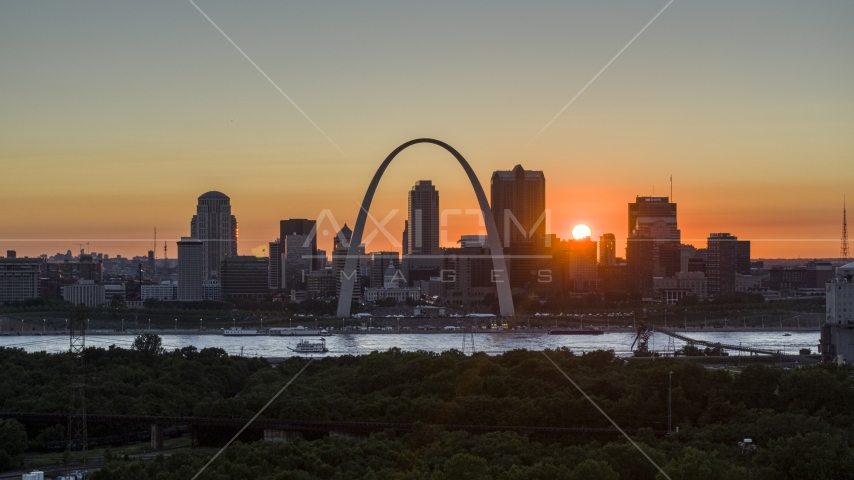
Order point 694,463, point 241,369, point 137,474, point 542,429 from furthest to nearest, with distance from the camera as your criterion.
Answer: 1. point 241,369
2. point 542,429
3. point 137,474
4. point 694,463

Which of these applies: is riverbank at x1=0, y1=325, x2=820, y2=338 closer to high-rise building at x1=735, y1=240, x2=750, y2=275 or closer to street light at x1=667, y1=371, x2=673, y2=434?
street light at x1=667, y1=371, x2=673, y2=434

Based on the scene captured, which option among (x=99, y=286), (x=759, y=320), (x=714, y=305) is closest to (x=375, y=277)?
(x=99, y=286)

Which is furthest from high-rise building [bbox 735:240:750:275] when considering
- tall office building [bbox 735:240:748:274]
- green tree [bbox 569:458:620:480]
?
green tree [bbox 569:458:620:480]

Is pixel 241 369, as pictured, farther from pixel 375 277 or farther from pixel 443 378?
pixel 375 277

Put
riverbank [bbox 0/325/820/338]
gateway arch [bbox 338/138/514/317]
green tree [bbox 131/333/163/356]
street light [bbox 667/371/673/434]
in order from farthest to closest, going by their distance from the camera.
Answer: riverbank [bbox 0/325/820/338] → gateway arch [bbox 338/138/514/317] → green tree [bbox 131/333/163/356] → street light [bbox 667/371/673/434]

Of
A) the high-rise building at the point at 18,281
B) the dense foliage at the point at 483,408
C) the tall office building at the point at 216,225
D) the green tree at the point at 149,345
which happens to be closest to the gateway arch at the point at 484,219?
the green tree at the point at 149,345
